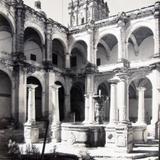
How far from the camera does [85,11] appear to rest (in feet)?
110

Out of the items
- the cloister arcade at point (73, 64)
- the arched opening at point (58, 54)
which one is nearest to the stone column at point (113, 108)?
the cloister arcade at point (73, 64)

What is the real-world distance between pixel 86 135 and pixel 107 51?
1424cm

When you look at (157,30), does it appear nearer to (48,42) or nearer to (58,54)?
(48,42)

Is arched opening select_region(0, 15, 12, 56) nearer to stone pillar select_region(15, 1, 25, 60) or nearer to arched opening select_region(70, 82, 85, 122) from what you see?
stone pillar select_region(15, 1, 25, 60)

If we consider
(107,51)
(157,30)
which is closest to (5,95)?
(107,51)

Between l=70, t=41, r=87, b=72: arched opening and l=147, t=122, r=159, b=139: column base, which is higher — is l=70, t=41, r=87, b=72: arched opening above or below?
above

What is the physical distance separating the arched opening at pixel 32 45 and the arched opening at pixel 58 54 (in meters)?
2.31

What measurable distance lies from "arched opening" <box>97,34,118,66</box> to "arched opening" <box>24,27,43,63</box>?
5.94 meters

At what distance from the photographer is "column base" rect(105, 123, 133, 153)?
1191cm

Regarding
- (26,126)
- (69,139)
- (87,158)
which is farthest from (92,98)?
(87,158)

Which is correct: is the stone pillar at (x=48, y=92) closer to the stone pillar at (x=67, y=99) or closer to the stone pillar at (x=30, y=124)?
the stone pillar at (x=67, y=99)

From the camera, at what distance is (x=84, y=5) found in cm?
3397

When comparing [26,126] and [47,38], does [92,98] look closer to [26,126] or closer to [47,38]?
Answer: [26,126]

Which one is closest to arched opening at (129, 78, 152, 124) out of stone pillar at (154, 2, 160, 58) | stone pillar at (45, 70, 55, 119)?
stone pillar at (154, 2, 160, 58)
